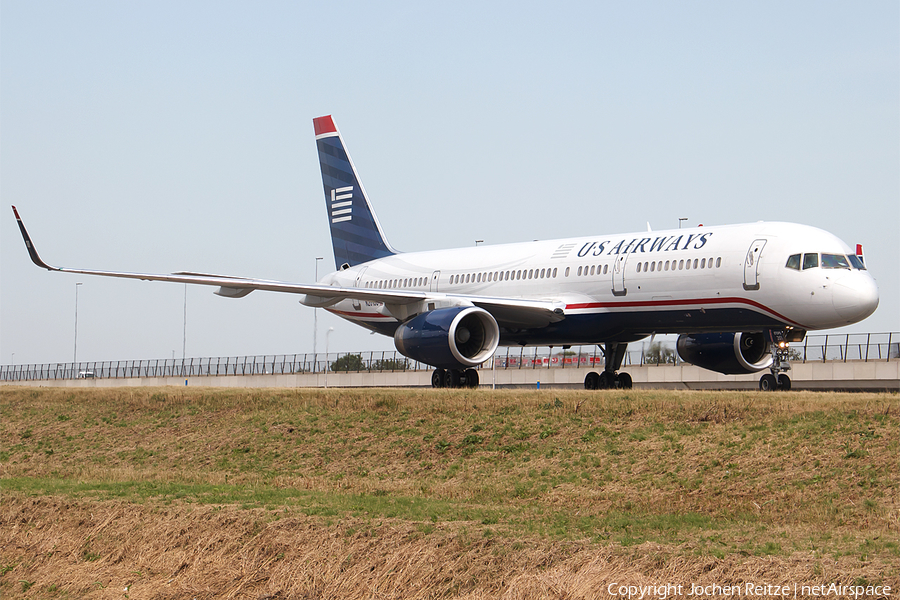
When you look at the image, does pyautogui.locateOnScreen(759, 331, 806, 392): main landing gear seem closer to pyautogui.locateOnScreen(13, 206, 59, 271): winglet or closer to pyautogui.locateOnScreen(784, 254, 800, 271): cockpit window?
pyautogui.locateOnScreen(784, 254, 800, 271): cockpit window

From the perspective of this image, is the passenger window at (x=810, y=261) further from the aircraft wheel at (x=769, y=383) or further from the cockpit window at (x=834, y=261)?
the aircraft wheel at (x=769, y=383)

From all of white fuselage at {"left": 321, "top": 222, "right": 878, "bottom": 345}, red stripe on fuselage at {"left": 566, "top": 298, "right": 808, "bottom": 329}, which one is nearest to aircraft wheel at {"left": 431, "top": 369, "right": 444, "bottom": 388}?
white fuselage at {"left": 321, "top": 222, "right": 878, "bottom": 345}

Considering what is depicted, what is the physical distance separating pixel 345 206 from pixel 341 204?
A: 29 cm

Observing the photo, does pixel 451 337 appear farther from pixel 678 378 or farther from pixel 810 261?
pixel 678 378

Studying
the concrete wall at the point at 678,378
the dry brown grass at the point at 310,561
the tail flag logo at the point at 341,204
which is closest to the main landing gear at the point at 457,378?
the concrete wall at the point at 678,378

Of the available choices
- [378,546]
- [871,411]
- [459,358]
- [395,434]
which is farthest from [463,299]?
[378,546]

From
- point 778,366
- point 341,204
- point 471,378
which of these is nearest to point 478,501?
point 778,366

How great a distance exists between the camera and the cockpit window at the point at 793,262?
22.9 m

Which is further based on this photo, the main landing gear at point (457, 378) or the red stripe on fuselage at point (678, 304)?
the main landing gear at point (457, 378)

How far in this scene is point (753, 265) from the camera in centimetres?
2339

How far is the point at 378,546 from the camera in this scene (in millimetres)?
13734

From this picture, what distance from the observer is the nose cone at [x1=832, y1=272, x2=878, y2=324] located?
2239 centimetres

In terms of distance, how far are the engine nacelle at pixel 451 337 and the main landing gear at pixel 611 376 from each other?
14.2 ft

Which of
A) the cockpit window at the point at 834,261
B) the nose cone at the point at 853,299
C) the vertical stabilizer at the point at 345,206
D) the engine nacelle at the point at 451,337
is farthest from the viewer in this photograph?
the vertical stabilizer at the point at 345,206
